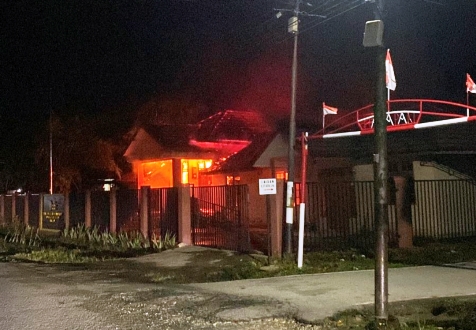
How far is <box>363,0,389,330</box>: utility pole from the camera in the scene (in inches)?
319

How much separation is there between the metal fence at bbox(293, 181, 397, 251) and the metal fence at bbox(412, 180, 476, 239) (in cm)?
156

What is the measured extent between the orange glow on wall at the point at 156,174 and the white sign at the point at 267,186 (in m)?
14.5

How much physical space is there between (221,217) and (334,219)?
3.22 metres

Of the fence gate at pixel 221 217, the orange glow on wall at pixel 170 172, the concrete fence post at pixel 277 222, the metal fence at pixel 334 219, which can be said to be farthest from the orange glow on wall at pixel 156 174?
the concrete fence post at pixel 277 222

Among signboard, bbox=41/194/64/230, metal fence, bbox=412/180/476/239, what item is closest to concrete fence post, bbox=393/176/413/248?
metal fence, bbox=412/180/476/239

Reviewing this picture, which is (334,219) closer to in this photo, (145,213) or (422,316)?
(145,213)

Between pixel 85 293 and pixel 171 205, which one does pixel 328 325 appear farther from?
pixel 171 205

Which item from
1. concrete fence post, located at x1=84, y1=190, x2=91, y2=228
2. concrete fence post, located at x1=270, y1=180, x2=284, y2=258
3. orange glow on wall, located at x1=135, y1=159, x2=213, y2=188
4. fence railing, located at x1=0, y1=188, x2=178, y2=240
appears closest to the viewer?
concrete fence post, located at x1=270, y1=180, x2=284, y2=258

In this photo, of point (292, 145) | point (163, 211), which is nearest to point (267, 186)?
point (292, 145)

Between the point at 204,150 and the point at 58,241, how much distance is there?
27.2 ft

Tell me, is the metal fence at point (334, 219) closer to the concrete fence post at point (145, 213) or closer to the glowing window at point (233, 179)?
the concrete fence post at point (145, 213)

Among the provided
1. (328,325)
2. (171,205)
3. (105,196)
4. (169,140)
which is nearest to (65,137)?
(169,140)

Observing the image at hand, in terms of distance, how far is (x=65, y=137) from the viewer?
37156 millimetres

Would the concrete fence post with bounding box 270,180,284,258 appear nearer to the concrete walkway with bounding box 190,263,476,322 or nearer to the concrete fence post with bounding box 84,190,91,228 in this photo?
the concrete walkway with bounding box 190,263,476,322
